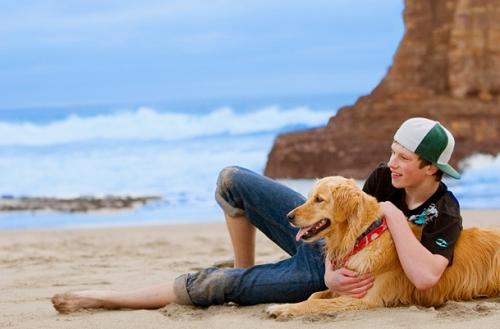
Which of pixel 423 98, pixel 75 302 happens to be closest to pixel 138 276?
pixel 75 302

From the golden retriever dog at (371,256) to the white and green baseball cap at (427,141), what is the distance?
32 centimetres

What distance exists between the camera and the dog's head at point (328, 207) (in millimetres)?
4301

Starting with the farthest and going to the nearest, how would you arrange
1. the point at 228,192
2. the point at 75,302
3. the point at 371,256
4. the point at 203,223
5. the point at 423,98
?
the point at 423,98, the point at 203,223, the point at 228,192, the point at 75,302, the point at 371,256

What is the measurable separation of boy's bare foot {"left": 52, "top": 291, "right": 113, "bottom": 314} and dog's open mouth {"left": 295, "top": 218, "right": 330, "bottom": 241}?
4.20ft

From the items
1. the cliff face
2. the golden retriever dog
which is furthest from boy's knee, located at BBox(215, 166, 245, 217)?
the cliff face

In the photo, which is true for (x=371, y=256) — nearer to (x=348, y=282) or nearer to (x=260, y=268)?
(x=348, y=282)

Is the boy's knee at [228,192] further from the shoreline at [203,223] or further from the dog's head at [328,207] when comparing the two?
the shoreline at [203,223]

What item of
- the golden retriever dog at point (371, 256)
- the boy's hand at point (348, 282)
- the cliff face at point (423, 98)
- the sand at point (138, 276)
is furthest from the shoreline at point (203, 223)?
the cliff face at point (423, 98)

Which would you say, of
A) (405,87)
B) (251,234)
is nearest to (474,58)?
(405,87)

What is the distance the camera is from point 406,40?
114 ft

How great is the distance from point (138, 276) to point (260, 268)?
2.35 m

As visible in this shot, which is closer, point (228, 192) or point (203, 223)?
point (228, 192)

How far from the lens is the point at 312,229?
438 centimetres

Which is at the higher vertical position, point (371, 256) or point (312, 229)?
point (312, 229)
